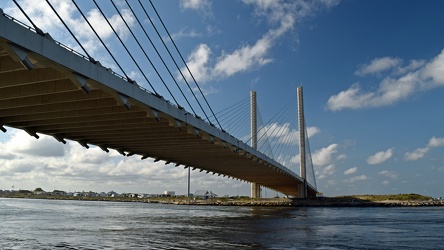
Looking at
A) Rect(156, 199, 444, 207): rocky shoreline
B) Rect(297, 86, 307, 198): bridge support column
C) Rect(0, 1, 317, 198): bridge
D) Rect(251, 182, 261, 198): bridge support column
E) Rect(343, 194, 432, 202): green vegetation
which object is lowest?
Rect(156, 199, 444, 207): rocky shoreline

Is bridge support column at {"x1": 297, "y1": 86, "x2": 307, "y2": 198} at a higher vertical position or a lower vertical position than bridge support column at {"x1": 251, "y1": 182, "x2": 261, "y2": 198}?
higher

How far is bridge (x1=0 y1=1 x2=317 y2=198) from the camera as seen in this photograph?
14.7 meters

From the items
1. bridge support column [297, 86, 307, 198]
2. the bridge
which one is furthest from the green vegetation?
Answer: the bridge

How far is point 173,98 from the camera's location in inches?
1069

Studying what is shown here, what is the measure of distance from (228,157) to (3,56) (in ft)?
104

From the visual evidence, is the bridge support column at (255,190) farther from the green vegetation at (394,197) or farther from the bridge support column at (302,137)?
the green vegetation at (394,197)

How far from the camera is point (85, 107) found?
2202cm

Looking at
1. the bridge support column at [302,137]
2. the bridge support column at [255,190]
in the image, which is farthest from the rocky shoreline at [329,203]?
the bridge support column at [302,137]

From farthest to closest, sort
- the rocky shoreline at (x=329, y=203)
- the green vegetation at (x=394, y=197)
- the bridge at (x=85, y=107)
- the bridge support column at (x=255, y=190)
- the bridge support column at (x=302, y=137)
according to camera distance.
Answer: the green vegetation at (x=394, y=197) → the bridge support column at (x=255, y=190) → the rocky shoreline at (x=329, y=203) → the bridge support column at (x=302, y=137) → the bridge at (x=85, y=107)

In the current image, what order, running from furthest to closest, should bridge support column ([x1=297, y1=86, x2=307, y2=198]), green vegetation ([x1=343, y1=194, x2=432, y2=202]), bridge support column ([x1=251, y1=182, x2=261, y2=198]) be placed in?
green vegetation ([x1=343, y1=194, x2=432, y2=202]) → bridge support column ([x1=251, y1=182, x2=261, y2=198]) → bridge support column ([x1=297, y1=86, x2=307, y2=198])

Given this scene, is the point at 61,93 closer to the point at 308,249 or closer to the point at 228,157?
the point at 308,249

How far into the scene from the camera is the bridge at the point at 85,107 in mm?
14711

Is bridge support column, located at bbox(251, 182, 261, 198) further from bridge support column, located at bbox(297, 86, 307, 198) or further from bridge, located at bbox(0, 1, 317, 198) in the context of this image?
bridge, located at bbox(0, 1, 317, 198)

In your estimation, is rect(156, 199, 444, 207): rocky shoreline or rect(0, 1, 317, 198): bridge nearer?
rect(0, 1, 317, 198): bridge
